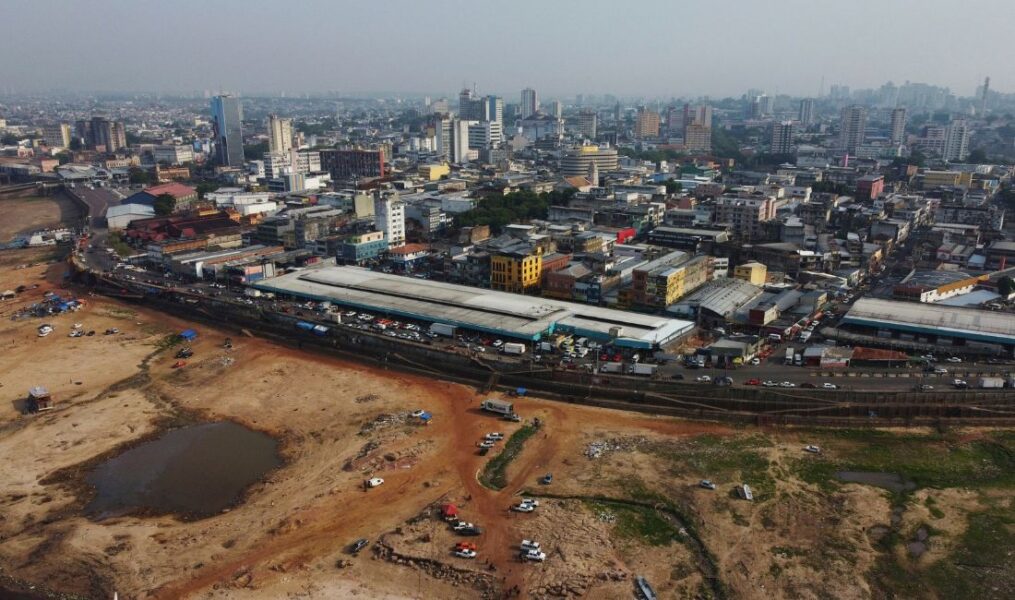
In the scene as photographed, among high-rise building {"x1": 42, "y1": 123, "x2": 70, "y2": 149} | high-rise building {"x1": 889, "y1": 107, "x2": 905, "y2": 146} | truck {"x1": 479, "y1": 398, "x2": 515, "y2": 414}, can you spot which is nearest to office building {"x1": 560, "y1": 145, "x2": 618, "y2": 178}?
high-rise building {"x1": 889, "y1": 107, "x2": 905, "y2": 146}

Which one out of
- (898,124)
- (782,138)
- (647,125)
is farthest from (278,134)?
(898,124)

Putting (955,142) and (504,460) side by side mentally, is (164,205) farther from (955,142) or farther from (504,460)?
(955,142)

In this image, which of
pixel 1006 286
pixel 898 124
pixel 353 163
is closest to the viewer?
pixel 1006 286

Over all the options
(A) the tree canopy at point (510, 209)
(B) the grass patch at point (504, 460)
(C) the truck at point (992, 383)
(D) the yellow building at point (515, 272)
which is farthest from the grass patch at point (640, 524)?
(A) the tree canopy at point (510, 209)

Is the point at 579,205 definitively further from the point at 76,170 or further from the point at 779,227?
the point at 76,170

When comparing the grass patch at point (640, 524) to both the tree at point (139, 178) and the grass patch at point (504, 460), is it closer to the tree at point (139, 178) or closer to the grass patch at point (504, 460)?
the grass patch at point (504, 460)

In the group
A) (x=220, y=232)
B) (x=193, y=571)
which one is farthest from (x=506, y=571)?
(x=220, y=232)
